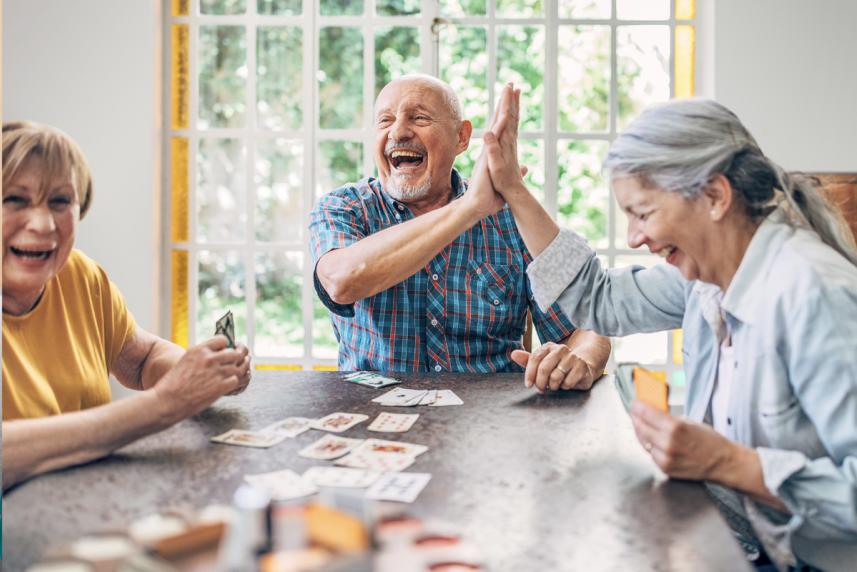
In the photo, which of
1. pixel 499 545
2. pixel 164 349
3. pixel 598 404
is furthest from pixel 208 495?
pixel 598 404

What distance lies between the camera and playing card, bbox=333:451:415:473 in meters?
1.16

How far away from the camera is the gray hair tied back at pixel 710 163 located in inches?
50.8

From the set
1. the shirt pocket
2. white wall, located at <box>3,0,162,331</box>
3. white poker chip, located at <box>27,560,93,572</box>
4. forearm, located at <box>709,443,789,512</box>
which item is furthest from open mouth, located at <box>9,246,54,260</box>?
white wall, located at <box>3,0,162,331</box>

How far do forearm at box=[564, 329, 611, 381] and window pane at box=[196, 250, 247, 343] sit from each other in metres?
1.93

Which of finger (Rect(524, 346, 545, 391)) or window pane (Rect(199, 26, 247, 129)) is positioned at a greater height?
window pane (Rect(199, 26, 247, 129))

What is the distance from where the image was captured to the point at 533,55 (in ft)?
11.6

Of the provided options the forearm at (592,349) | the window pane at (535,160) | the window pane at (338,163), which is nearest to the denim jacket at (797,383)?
→ the forearm at (592,349)

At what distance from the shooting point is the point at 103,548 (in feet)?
2.83

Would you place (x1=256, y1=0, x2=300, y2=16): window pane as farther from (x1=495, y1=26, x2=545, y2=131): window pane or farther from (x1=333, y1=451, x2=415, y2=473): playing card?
(x1=333, y1=451, x2=415, y2=473): playing card

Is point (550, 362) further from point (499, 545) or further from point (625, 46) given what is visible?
point (625, 46)

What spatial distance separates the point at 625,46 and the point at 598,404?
2414mm

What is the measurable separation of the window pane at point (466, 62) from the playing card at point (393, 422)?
7.53 feet

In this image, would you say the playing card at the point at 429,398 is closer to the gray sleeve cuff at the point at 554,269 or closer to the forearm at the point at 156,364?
the gray sleeve cuff at the point at 554,269

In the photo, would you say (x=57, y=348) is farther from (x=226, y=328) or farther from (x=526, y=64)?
(x=526, y=64)
